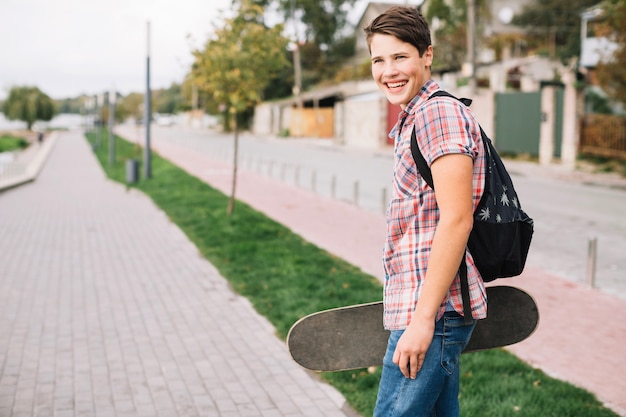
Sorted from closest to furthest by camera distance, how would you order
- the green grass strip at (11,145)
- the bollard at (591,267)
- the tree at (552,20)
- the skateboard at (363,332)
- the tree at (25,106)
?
the skateboard at (363,332) < the bollard at (591,267) < the tree at (552,20) < the green grass strip at (11,145) < the tree at (25,106)

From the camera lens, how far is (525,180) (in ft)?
69.5

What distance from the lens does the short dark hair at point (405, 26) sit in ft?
7.39

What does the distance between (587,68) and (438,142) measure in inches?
1330

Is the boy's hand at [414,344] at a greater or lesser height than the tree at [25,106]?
lesser

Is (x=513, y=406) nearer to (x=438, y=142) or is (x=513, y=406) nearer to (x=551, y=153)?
(x=438, y=142)

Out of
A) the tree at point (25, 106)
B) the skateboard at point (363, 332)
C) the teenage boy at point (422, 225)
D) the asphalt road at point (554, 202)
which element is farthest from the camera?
the tree at point (25, 106)

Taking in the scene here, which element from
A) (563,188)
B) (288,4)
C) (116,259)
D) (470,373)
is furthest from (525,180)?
(288,4)

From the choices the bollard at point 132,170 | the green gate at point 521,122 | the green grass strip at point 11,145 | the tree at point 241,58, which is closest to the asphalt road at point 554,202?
the green gate at point 521,122

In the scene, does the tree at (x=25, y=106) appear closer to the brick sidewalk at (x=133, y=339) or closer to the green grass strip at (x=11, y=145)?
the green grass strip at (x=11, y=145)

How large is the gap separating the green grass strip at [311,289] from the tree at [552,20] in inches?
1570

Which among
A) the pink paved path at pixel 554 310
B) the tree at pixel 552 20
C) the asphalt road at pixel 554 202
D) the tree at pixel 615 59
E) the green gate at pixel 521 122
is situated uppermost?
the tree at pixel 552 20

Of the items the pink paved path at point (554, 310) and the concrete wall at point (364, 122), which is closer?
the pink paved path at point (554, 310)

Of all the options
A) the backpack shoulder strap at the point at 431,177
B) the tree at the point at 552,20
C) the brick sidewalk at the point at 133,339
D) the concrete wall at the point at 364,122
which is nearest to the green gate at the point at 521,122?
the concrete wall at the point at 364,122

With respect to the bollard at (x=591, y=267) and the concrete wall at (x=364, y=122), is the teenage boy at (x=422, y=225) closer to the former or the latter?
the bollard at (x=591, y=267)
